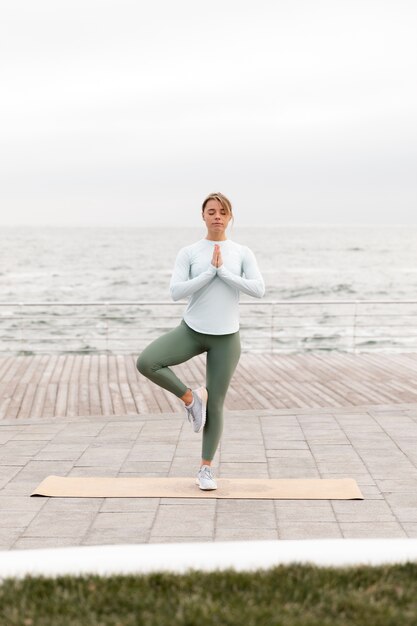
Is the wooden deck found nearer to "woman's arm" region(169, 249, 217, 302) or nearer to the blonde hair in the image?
"woman's arm" region(169, 249, 217, 302)

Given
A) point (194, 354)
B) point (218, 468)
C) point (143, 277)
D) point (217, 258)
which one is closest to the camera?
point (217, 258)

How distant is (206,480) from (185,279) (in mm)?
1257

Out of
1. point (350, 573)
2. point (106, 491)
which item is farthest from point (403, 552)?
point (106, 491)

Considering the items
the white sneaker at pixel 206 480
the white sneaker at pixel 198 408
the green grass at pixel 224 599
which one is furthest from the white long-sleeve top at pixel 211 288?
the green grass at pixel 224 599

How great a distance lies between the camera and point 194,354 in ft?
14.4

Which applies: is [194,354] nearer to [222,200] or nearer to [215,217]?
[215,217]

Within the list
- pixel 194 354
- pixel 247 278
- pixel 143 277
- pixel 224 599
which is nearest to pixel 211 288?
pixel 247 278

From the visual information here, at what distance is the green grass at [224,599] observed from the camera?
2.74 m

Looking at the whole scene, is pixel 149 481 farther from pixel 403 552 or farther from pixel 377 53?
pixel 377 53

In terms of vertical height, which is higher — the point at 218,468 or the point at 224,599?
the point at 224,599

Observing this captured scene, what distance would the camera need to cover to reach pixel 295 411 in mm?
7043

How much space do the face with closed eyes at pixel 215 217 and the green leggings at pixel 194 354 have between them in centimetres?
58

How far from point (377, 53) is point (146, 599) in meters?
9.13

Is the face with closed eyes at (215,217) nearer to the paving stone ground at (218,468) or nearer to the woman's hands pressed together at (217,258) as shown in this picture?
the woman's hands pressed together at (217,258)
